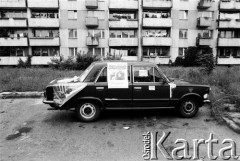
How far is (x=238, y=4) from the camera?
26969mm

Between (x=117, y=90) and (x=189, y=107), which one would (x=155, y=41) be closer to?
(x=189, y=107)

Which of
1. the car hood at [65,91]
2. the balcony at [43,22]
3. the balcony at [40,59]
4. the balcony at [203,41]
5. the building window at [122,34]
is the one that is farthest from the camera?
the building window at [122,34]

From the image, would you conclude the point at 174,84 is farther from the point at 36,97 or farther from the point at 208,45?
the point at 208,45

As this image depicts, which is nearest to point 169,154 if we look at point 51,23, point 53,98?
point 53,98

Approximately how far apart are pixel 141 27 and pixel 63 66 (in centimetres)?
1404

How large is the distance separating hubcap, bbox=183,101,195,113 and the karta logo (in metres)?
1.14

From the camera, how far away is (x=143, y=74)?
510cm

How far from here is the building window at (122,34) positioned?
26.2 metres

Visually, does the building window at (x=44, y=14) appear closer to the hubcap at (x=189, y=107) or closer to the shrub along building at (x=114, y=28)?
the shrub along building at (x=114, y=28)

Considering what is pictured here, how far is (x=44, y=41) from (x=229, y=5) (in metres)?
28.9

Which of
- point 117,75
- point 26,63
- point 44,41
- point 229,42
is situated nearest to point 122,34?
point 44,41

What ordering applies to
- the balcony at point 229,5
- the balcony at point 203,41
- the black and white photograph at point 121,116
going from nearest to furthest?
the black and white photograph at point 121,116 → the balcony at point 203,41 → the balcony at point 229,5

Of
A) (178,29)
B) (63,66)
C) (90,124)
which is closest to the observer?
(90,124)

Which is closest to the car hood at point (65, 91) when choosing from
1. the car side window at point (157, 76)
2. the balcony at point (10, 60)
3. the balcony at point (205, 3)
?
the car side window at point (157, 76)
